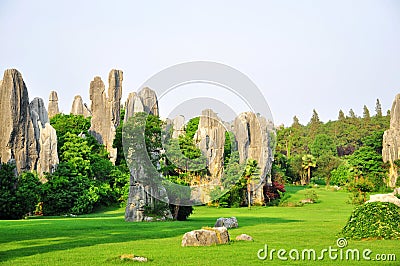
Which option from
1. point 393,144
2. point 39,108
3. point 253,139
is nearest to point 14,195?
point 39,108

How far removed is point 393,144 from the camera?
63.2 metres

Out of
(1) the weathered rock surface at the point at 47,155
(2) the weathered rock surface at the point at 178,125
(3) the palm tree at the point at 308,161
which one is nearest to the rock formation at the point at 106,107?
(2) the weathered rock surface at the point at 178,125

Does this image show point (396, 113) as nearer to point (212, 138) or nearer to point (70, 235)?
point (212, 138)

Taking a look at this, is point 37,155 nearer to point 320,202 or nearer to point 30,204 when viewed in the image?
point 30,204

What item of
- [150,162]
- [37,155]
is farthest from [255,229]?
[37,155]

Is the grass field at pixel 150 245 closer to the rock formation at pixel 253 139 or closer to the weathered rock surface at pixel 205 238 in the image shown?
the weathered rock surface at pixel 205 238

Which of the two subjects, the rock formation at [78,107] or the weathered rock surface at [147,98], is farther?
the rock formation at [78,107]

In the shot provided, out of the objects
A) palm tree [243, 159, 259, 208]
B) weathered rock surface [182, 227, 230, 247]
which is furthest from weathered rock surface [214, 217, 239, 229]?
palm tree [243, 159, 259, 208]

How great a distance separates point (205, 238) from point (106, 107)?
53.9 metres

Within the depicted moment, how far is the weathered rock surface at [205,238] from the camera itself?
18.0 metres

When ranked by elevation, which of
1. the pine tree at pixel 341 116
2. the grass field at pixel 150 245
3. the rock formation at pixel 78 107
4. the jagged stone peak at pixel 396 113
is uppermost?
the pine tree at pixel 341 116

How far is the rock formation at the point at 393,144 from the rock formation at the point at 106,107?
3024 centimetres

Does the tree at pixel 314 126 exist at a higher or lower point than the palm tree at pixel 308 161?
higher

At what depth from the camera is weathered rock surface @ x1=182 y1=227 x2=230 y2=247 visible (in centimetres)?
1795
